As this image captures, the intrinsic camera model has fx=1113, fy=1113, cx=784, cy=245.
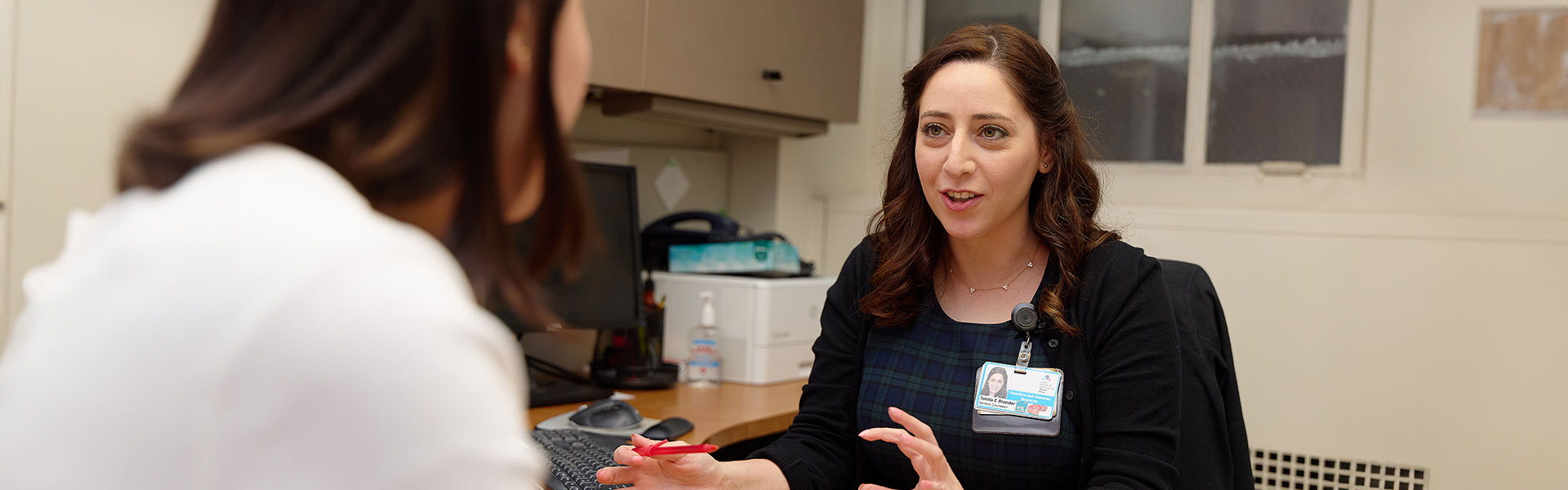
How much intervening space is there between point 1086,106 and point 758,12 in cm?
97

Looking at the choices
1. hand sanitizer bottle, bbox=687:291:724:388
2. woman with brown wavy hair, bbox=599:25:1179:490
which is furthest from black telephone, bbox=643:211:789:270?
woman with brown wavy hair, bbox=599:25:1179:490

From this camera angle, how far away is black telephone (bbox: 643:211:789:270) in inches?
109

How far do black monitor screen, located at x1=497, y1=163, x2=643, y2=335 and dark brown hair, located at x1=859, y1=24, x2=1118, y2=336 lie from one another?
89 centimetres

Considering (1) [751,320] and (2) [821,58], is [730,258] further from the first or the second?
(2) [821,58]

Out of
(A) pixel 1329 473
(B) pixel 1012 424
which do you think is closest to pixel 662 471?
(B) pixel 1012 424

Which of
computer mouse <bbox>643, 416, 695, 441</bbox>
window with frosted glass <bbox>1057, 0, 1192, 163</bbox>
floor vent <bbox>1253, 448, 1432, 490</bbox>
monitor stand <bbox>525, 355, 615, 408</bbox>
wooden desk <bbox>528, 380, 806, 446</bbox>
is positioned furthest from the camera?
window with frosted glass <bbox>1057, 0, 1192, 163</bbox>

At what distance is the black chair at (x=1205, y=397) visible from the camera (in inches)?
62.5

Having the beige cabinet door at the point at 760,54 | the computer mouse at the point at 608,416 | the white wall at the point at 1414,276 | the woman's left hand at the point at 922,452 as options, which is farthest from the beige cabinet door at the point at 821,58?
the woman's left hand at the point at 922,452

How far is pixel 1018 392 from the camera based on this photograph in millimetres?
1500

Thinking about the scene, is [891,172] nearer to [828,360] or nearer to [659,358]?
[828,360]

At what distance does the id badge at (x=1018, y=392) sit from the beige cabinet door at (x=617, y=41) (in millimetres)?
1013

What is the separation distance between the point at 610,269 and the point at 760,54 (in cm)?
60

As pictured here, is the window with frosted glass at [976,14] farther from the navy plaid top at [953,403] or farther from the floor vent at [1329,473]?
the navy plaid top at [953,403]

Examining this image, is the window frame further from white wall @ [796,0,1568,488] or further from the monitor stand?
the monitor stand
